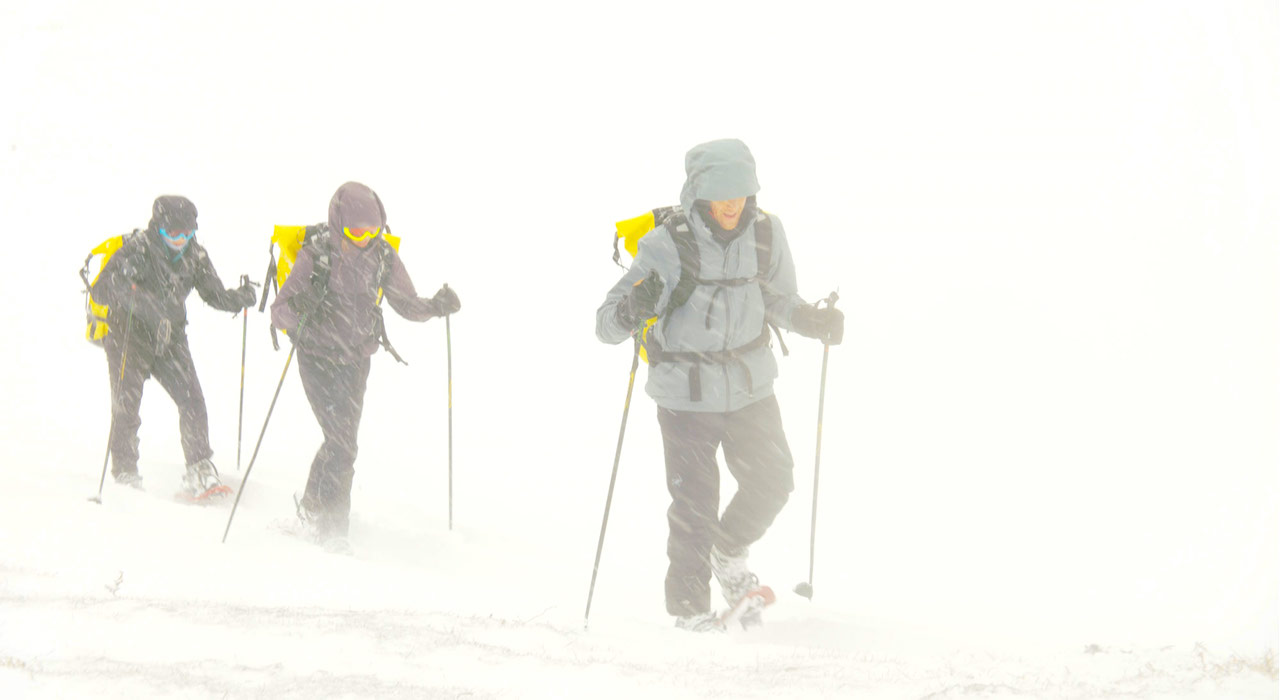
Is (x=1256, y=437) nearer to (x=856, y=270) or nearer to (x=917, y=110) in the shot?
(x=856, y=270)

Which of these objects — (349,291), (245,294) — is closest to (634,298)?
(349,291)

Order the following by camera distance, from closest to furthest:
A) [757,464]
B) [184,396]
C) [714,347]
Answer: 1. [714,347]
2. [757,464]
3. [184,396]

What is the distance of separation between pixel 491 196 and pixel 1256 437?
64.7ft

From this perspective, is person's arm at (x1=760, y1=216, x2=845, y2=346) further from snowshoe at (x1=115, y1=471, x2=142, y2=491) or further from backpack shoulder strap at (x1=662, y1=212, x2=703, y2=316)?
snowshoe at (x1=115, y1=471, x2=142, y2=491)

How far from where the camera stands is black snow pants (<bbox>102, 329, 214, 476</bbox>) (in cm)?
739

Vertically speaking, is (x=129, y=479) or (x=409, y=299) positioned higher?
(x=409, y=299)

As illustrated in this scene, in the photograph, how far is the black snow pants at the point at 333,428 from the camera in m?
6.48

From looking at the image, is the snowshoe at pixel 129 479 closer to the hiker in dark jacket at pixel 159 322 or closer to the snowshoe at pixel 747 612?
the hiker in dark jacket at pixel 159 322

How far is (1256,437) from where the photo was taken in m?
12.2

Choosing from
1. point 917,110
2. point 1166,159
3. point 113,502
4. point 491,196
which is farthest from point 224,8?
point 113,502

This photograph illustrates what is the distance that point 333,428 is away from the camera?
21.4 ft

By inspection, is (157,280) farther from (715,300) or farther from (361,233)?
(715,300)

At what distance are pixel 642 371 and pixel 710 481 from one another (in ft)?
47.1

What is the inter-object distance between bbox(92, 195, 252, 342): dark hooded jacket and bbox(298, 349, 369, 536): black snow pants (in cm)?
142
